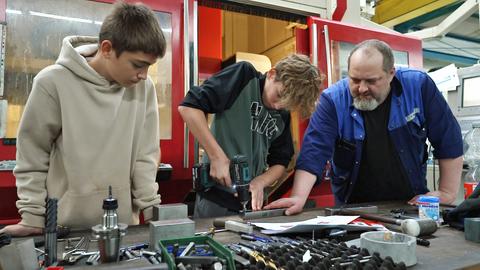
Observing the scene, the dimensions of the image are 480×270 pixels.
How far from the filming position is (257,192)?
145 centimetres

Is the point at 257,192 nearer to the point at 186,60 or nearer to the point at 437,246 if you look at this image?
the point at 437,246

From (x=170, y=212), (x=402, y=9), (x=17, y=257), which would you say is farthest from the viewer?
(x=402, y=9)

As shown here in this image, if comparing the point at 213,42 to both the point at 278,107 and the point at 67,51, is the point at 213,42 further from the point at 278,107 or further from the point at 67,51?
the point at 67,51

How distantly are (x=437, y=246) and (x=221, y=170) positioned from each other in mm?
788

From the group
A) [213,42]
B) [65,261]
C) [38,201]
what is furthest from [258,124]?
[213,42]

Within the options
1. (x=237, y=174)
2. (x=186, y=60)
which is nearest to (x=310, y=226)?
(x=237, y=174)

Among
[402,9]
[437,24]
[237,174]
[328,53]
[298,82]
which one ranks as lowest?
[237,174]

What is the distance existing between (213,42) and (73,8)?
4.09ft

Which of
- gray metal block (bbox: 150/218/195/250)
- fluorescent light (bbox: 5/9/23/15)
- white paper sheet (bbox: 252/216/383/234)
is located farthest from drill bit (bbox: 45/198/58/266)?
fluorescent light (bbox: 5/9/23/15)

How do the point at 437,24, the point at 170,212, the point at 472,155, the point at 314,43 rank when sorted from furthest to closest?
the point at 437,24 < the point at 472,155 < the point at 314,43 < the point at 170,212

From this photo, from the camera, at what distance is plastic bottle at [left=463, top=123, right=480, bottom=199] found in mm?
2488

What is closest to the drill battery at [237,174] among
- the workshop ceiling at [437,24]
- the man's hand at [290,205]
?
the man's hand at [290,205]

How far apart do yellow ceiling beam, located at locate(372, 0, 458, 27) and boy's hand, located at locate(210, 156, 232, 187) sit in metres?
3.23

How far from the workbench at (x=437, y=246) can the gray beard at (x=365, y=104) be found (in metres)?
0.62
